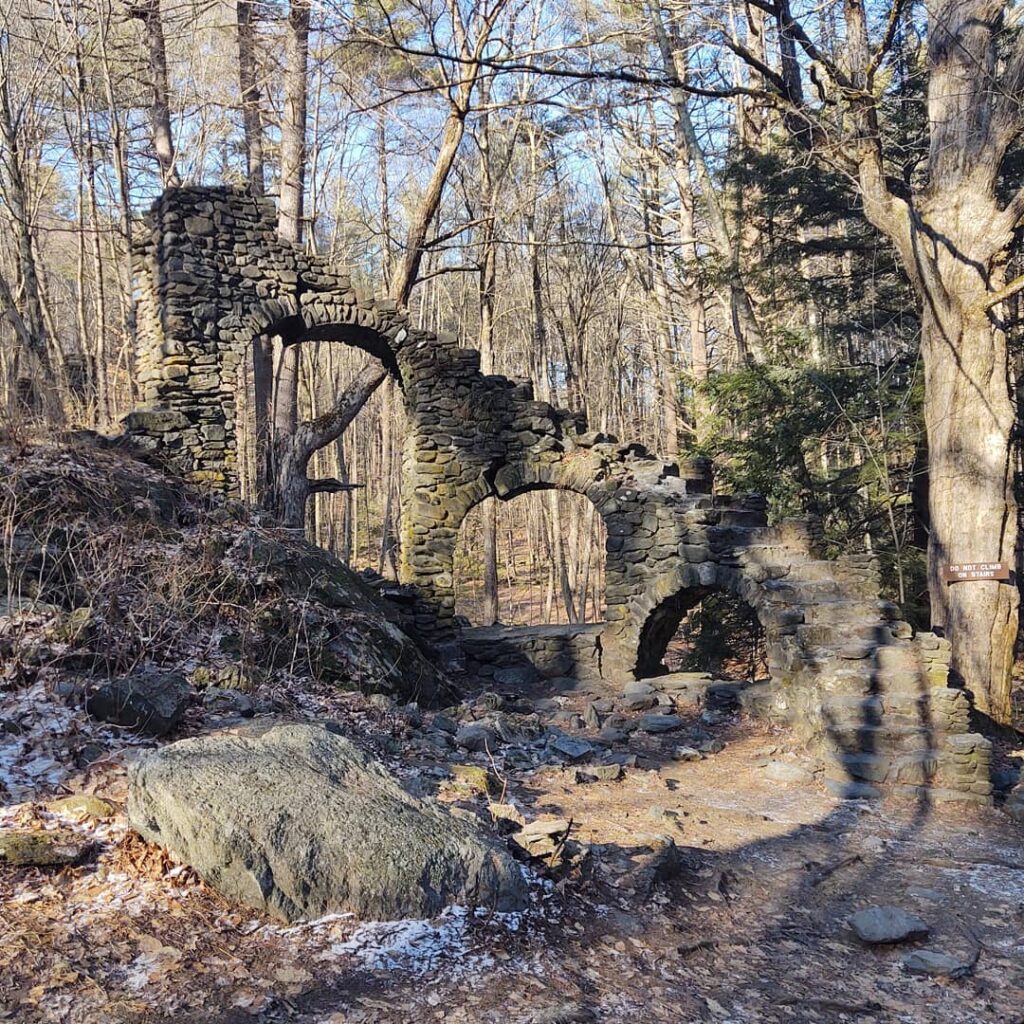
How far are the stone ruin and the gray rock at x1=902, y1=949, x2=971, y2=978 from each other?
411 cm

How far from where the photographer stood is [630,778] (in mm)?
6809

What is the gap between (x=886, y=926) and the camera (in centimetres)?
418

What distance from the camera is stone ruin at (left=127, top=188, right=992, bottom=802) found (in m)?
8.96

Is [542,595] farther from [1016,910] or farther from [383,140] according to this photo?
[1016,910]

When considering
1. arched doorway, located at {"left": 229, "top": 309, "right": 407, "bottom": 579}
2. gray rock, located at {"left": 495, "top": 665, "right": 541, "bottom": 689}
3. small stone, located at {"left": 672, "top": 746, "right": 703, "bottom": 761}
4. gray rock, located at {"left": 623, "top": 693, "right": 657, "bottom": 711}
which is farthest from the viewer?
arched doorway, located at {"left": 229, "top": 309, "right": 407, "bottom": 579}

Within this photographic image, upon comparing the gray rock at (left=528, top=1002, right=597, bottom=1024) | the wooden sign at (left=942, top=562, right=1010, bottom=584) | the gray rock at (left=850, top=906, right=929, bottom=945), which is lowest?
the gray rock at (left=850, top=906, right=929, bottom=945)

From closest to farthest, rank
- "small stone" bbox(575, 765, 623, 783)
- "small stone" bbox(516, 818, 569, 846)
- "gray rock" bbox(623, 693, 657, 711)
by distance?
1. "small stone" bbox(516, 818, 569, 846)
2. "small stone" bbox(575, 765, 623, 783)
3. "gray rock" bbox(623, 693, 657, 711)

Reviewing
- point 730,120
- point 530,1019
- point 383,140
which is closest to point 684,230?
point 730,120

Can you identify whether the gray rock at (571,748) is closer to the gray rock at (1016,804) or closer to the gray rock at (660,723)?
the gray rock at (660,723)

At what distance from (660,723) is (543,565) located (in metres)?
18.5

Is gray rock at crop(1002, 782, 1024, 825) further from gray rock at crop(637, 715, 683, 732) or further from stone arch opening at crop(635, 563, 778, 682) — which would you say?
gray rock at crop(637, 715, 683, 732)

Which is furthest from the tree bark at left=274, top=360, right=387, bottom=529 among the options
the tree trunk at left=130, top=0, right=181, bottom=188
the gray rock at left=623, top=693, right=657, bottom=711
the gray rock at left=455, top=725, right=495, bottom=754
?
the gray rock at left=455, top=725, right=495, bottom=754

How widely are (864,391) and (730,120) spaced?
9323mm

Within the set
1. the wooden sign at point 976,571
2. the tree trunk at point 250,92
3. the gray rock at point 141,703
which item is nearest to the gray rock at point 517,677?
the wooden sign at point 976,571
